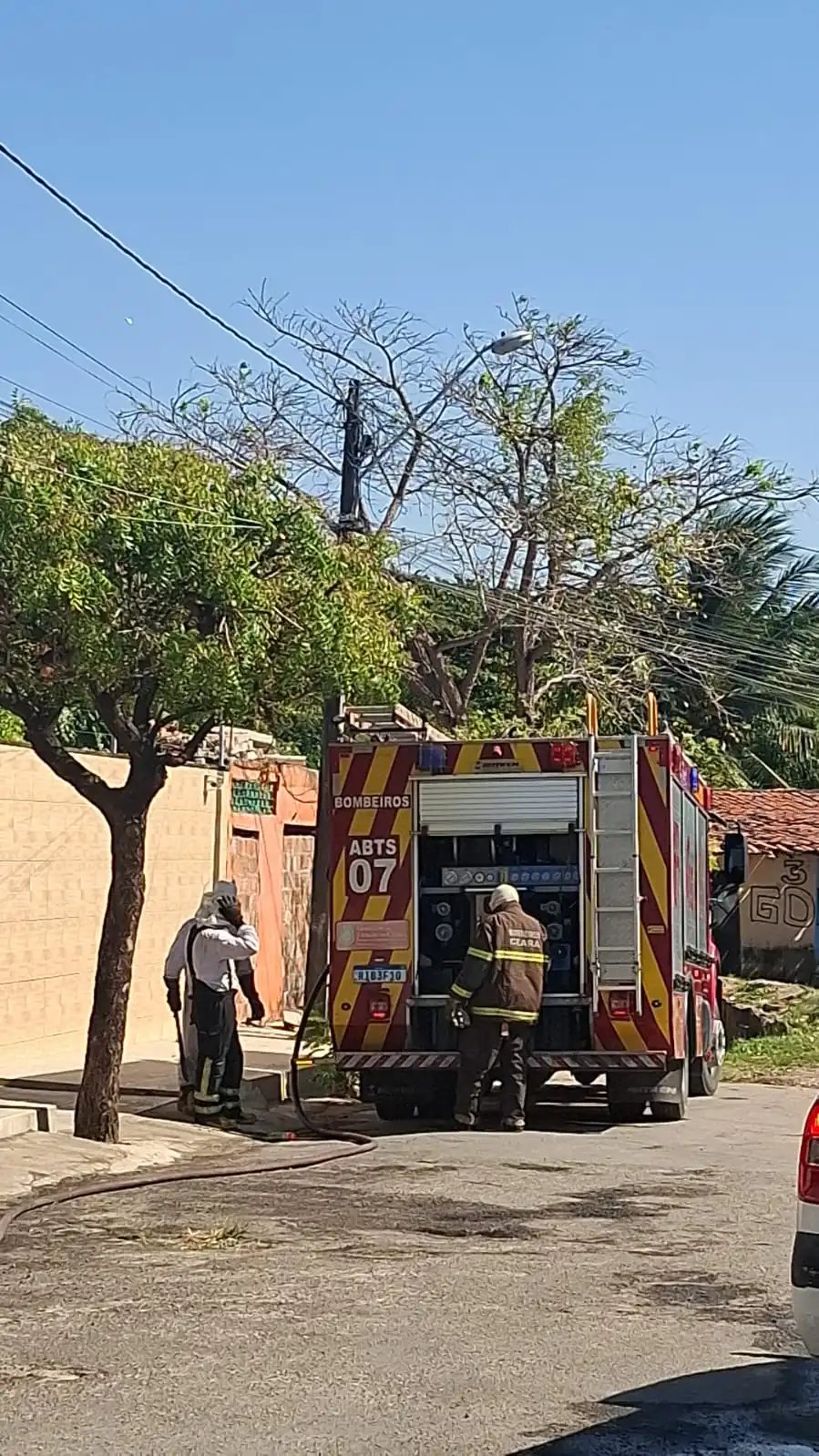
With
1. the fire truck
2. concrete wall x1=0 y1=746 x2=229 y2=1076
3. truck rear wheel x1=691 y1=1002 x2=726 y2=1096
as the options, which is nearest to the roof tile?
truck rear wheel x1=691 y1=1002 x2=726 y2=1096

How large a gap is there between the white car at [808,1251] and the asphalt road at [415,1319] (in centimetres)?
43

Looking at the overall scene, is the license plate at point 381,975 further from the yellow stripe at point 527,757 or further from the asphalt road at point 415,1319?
the asphalt road at point 415,1319

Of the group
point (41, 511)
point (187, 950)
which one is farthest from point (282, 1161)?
point (41, 511)

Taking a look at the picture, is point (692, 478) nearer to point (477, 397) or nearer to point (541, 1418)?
point (477, 397)

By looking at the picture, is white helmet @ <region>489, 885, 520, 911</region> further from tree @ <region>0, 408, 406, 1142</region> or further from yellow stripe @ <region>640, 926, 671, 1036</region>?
tree @ <region>0, 408, 406, 1142</region>

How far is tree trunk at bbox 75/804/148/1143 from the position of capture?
12.2 metres

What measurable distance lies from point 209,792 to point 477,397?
23.9ft

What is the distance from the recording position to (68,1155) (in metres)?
11.6

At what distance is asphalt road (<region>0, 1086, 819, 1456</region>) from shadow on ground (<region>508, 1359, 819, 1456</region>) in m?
0.01

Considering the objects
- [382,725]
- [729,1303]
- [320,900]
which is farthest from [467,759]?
[320,900]

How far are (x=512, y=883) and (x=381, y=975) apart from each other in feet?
3.94

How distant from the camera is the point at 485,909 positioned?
1383 cm

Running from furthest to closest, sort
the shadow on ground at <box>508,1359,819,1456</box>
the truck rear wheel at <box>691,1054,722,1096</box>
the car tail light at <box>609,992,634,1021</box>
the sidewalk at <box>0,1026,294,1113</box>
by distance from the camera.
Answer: the truck rear wheel at <box>691,1054,722,1096</box>, the sidewalk at <box>0,1026,294,1113</box>, the car tail light at <box>609,992,634,1021</box>, the shadow on ground at <box>508,1359,819,1456</box>

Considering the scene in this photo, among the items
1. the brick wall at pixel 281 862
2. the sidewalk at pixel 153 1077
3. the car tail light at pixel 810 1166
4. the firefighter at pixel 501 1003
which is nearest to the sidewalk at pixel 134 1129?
the sidewalk at pixel 153 1077
